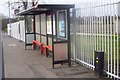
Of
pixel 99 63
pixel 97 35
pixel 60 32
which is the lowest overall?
pixel 99 63

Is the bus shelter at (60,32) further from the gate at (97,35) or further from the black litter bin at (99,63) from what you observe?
the black litter bin at (99,63)

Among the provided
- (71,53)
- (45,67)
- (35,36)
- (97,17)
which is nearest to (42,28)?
(35,36)

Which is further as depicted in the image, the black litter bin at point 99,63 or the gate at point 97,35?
the black litter bin at point 99,63

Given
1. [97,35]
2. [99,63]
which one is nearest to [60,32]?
[97,35]

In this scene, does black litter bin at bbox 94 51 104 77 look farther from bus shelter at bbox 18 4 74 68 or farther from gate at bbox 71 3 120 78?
bus shelter at bbox 18 4 74 68

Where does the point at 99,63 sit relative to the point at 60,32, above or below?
below

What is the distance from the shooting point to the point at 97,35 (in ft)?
32.2

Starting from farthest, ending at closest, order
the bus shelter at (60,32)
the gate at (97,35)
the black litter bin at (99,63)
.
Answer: the bus shelter at (60,32), the black litter bin at (99,63), the gate at (97,35)

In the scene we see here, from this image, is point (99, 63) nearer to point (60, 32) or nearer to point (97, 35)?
point (97, 35)

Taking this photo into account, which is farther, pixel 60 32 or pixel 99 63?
pixel 60 32

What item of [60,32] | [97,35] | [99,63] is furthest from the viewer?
[60,32]

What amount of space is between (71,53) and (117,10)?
4695 millimetres

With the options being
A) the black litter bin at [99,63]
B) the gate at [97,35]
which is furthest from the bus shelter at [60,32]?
the black litter bin at [99,63]

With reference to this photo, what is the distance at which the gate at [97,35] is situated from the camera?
8.48m
